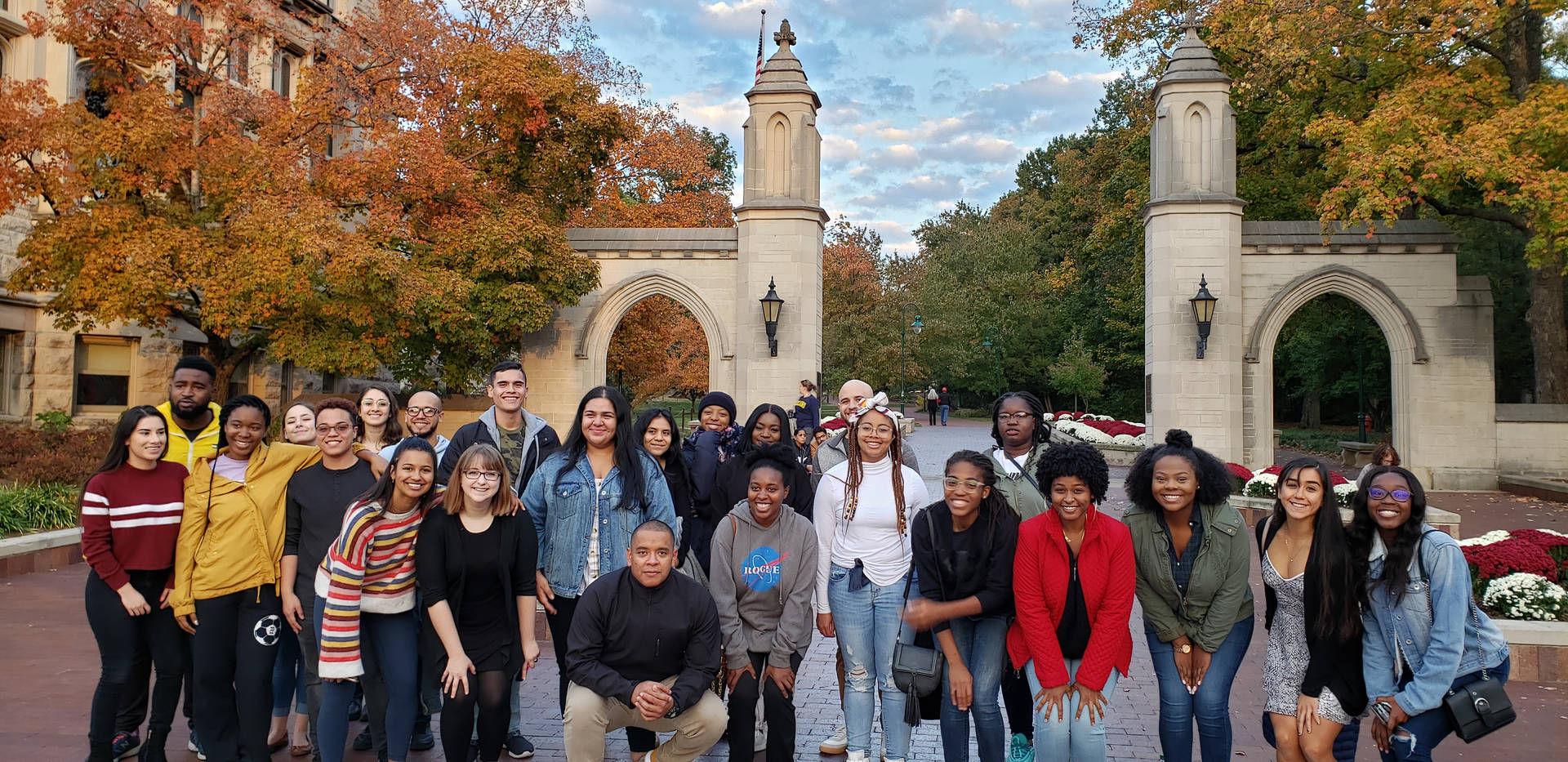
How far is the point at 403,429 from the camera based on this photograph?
5273 mm

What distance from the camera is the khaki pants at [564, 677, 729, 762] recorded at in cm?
379

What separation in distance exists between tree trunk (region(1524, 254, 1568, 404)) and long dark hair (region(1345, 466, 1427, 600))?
16.6 meters

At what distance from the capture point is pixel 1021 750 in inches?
162

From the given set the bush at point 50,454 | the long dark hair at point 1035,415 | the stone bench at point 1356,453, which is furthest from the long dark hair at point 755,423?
the stone bench at point 1356,453

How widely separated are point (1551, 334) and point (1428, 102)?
607cm

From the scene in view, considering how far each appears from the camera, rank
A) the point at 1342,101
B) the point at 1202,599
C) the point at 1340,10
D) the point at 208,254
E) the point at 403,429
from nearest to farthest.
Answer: the point at 1202,599 < the point at 403,429 < the point at 208,254 < the point at 1340,10 < the point at 1342,101

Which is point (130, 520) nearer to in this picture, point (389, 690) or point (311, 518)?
point (311, 518)

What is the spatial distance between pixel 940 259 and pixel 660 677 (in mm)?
44909

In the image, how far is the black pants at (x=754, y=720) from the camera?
4.00 metres

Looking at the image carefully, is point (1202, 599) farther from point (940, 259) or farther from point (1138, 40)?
point (940, 259)

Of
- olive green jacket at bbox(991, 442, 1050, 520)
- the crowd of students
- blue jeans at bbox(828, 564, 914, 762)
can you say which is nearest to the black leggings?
the crowd of students

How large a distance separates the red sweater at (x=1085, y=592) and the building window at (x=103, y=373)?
19.2m

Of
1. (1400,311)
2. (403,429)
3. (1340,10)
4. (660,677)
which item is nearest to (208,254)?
(403,429)

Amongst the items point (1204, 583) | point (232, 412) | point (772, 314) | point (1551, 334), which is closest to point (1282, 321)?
point (1551, 334)
